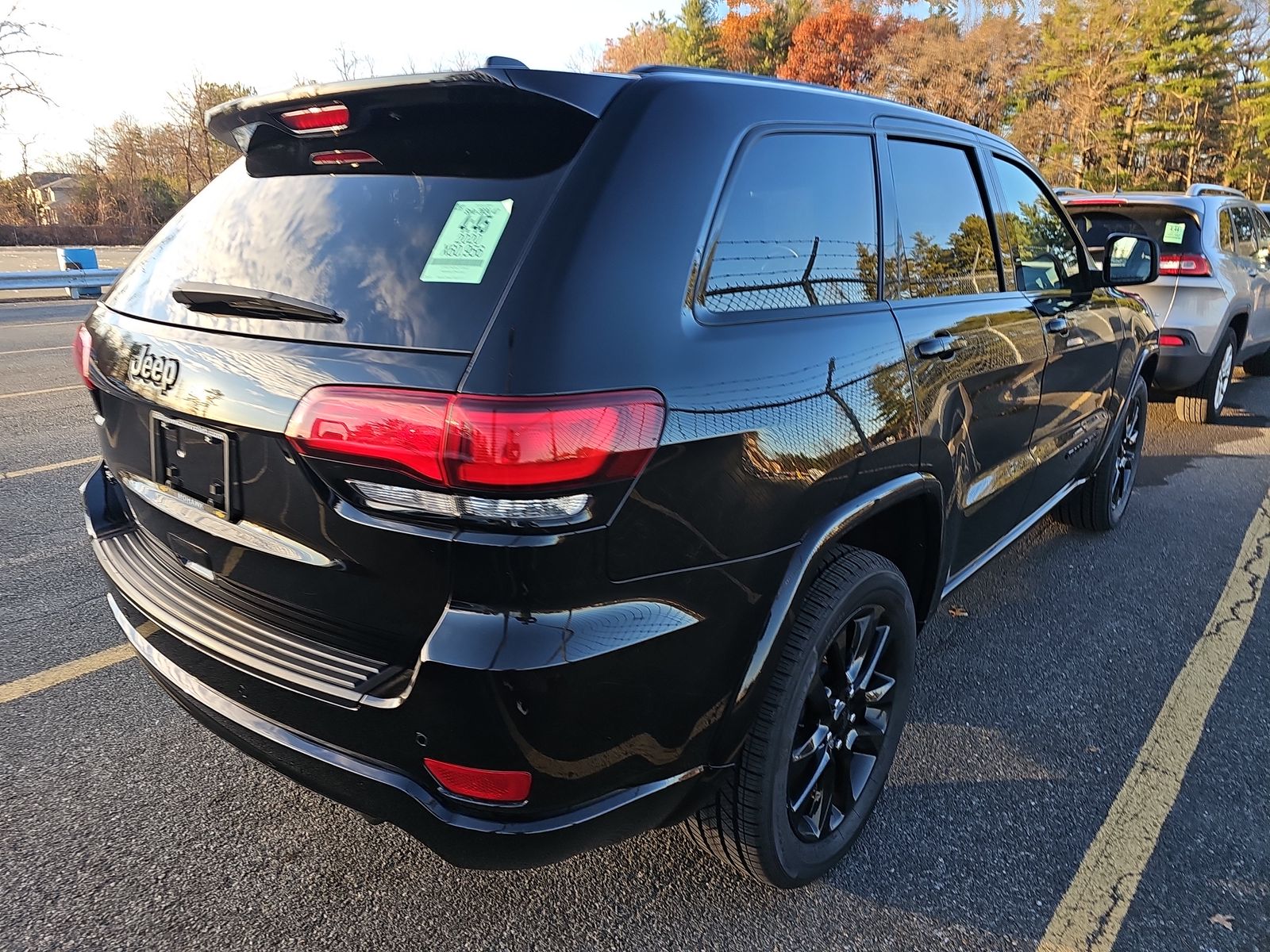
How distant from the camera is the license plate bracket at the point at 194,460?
5.80 feet

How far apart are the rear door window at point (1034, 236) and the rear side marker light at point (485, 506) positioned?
2322mm

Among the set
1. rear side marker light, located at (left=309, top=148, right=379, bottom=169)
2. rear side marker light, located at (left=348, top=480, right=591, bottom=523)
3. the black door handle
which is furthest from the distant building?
rear side marker light, located at (left=348, top=480, right=591, bottom=523)

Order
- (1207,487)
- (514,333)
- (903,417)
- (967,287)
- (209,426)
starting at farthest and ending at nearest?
(1207,487) → (967,287) → (903,417) → (209,426) → (514,333)

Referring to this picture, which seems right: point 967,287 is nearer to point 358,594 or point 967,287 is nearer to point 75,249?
point 358,594

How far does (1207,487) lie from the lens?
557 centimetres

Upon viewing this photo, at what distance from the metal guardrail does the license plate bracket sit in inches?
596

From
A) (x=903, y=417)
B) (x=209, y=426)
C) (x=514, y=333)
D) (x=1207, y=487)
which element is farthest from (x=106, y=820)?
(x=1207, y=487)

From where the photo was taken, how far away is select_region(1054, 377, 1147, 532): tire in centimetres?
449

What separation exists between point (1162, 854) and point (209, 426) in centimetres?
258

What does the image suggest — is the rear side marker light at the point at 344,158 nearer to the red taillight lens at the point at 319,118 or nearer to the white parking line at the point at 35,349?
the red taillight lens at the point at 319,118

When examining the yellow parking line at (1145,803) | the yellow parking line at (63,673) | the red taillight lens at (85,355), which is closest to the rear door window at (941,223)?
the yellow parking line at (1145,803)

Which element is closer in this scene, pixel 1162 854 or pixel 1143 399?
Result: pixel 1162 854

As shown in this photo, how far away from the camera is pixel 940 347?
2.41 meters

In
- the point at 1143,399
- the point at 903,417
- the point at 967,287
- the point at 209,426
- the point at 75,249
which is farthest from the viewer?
the point at 75,249
